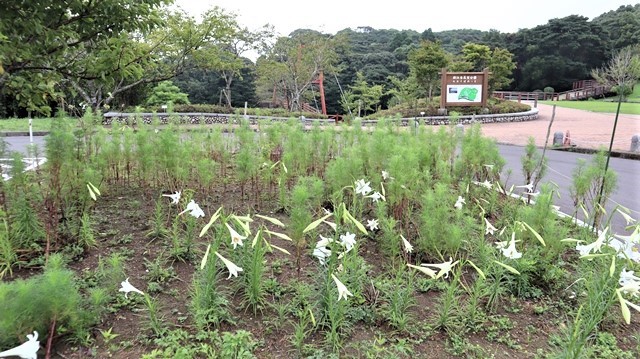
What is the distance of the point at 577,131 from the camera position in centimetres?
1709

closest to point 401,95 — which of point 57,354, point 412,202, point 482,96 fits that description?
point 482,96

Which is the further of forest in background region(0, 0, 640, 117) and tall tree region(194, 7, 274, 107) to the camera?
tall tree region(194, 7, 274, 107)

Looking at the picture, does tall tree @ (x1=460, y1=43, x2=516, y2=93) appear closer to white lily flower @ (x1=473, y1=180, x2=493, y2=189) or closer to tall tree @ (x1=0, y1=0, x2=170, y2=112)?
white lily flower @ (x1=473, y1=180, x2=493, y2=189)

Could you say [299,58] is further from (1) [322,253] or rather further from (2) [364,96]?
(1) [322,253]

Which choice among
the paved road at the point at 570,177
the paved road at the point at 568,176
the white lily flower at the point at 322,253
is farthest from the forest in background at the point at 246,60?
the paved road at the point at 570,177

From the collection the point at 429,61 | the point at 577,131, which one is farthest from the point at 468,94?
the point at 577,131

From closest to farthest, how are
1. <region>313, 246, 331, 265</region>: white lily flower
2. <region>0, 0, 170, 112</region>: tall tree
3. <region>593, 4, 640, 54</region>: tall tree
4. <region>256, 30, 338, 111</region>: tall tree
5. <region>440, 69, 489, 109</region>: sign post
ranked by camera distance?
<region>313, 246, 331, 265</region>: white lily flower
<region>0, 0, 170, 112</region>: tall tree
<region>440, 69, 489, 109</region>: sign post
<region>256, 30, 338, 111</region>: tall tree
<region>593, 4, 640, 54</region>: tall tree

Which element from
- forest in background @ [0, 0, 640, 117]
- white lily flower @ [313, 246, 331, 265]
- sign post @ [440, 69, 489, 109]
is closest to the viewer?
white lily flower @ [313, 246, 331, 265]

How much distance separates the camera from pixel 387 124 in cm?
585

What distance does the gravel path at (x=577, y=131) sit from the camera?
1352cm

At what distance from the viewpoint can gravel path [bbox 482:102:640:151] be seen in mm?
13516

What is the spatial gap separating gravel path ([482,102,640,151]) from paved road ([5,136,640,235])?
1150mm

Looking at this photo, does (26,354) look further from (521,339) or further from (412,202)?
(412,202)

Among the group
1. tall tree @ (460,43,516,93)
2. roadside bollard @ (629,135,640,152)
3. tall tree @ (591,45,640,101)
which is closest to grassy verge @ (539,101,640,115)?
tall tree @ (591,45,640,101)
